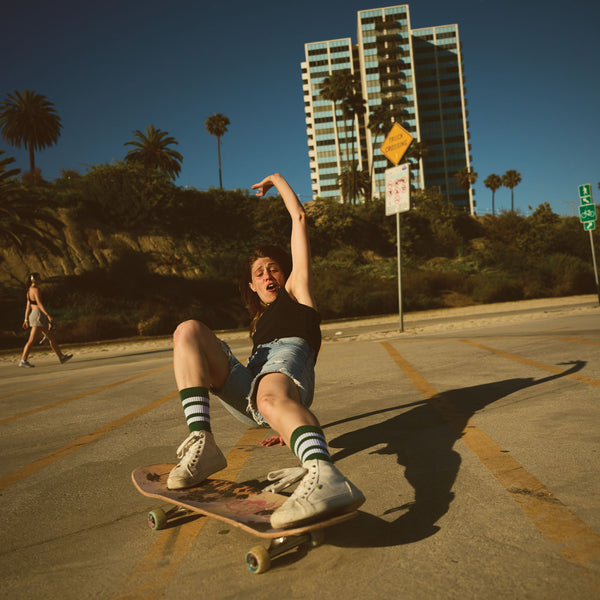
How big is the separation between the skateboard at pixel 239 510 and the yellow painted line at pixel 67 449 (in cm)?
121

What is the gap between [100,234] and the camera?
3241 cm

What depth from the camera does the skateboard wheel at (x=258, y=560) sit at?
1.67m

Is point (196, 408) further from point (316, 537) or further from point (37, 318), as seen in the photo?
point (37, 318)

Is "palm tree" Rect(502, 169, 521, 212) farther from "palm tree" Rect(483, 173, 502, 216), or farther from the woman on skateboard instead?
the woman on skateboard

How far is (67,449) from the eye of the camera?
3.72m

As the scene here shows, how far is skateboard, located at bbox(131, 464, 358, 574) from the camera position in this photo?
5.56 feet

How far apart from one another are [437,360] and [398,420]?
3284mm

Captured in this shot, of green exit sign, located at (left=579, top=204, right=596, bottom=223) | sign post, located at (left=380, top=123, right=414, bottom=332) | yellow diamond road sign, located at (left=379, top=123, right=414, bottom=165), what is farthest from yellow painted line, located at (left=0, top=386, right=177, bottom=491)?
green exit sign, located at (left=579, top=204, right=596, bottom=223)

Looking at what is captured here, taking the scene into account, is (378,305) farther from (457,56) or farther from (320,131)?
(457,56)

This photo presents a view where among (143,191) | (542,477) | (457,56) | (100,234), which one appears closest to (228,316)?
(100,234)

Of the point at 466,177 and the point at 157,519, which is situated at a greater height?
the point at 466,177

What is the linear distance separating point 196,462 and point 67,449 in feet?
6.54

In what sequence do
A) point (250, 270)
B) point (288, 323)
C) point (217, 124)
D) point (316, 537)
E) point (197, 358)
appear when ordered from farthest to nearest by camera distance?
point (217, 124)
point (250, 270)
point (288, 323)
point (197, 358)
point (316, 537)

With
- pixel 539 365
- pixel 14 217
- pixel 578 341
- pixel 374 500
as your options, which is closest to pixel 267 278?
pixel 374 500
